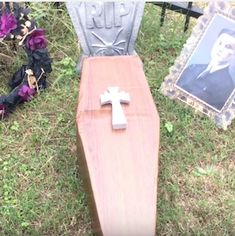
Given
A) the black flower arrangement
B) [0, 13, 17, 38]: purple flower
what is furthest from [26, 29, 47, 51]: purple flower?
[0, 13, 17, 38]: purple flower

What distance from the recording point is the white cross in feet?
7.82

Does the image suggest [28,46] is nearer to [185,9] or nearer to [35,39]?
[35,39]

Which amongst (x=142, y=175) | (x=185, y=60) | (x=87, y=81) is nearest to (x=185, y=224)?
(x=142, y=175)

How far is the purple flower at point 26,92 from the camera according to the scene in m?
2.98

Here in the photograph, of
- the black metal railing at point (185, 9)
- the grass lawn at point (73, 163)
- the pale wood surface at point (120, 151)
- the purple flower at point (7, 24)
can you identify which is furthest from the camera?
the black metal railing at point (185, 9)

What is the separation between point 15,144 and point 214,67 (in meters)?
1.10

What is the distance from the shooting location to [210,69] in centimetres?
305

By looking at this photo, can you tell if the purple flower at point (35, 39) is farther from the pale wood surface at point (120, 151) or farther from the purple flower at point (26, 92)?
the pale wood surface at point (120, 151)

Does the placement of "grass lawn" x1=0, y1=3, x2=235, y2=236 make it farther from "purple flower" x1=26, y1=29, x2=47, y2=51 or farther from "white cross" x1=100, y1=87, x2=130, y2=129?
"white cross" x1=100, y1=87, x2=130, y2=129

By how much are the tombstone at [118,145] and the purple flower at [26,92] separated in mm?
438

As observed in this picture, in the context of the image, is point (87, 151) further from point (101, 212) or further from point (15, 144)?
point (15, 144)

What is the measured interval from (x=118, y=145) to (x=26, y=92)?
0.83 meters

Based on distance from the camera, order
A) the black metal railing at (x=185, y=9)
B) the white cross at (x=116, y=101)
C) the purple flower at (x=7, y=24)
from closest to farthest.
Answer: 1. the white cross at (x=116, y=101)
2. the purple flower at (x=7, y=24)
3. the black metal railing at (x=185, y=9)

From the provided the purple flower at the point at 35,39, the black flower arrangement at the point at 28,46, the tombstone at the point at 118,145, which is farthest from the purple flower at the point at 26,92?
the tombstone at the point at 118,145
